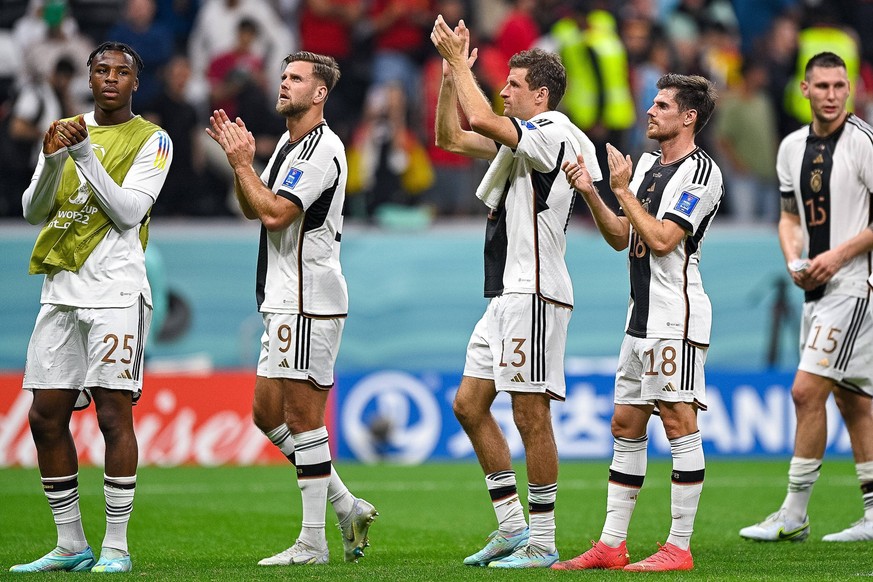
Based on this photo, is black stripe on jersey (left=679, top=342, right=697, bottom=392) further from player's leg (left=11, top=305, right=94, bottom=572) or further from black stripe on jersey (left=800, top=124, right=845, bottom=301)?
player's leg (left=11, top=305, right=94, bottom=572)

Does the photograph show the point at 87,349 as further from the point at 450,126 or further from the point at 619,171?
the point at 619,171

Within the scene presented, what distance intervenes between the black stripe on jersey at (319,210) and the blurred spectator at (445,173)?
9835mm

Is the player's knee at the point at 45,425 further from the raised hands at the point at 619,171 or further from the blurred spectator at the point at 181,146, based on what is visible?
the blurred spectator at the point at 181,146

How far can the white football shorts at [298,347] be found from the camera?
682 cm

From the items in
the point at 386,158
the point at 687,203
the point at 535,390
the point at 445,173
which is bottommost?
the point at 535,390

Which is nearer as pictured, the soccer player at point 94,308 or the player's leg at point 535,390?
the soccer player at point 94,308

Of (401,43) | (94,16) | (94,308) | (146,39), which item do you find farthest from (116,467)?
(401,43)

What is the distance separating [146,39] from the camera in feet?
53.2

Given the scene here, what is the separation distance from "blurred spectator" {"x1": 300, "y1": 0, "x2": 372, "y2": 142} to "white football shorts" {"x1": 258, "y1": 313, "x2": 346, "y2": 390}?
1014cm

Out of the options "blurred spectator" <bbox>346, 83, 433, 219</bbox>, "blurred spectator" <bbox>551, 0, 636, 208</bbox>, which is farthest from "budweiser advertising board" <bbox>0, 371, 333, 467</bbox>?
"blurred spectator" <bbox>551, 0, 636, 208</bbox>

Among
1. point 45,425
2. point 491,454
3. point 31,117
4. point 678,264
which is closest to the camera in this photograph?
point 45,425

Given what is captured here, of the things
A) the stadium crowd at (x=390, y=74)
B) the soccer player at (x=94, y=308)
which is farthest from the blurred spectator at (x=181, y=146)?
the soccer player at (x=94, y=308)

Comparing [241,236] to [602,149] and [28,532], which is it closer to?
[602,149]

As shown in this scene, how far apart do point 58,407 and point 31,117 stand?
9738mm
